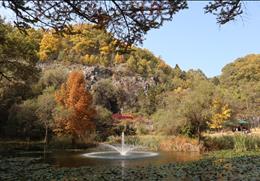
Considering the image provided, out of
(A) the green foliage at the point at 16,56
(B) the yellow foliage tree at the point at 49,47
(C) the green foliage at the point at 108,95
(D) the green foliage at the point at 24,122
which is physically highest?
(B) the yellow foliage tree at the point at 49,47

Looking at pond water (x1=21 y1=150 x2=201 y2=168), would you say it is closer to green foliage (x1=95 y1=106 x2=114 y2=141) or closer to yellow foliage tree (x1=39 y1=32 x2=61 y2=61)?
green foliage (x1=95 y1=106 x2=114 y2=141)

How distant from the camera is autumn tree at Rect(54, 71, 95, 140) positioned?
3098 centimetres

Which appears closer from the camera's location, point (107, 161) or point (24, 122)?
point (107, 161)

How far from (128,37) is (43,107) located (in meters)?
27.9

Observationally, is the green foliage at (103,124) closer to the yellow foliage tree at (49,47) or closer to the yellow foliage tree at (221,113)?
the yellow foliage tree at (221,113)

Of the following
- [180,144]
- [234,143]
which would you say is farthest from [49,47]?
[234,143]

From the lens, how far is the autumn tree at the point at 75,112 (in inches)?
1220

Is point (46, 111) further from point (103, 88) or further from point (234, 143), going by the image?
point (103, 88)

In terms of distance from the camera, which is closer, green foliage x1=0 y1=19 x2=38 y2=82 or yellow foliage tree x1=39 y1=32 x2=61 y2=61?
green foliage x1=0 y1=19 x2=38 y2=82

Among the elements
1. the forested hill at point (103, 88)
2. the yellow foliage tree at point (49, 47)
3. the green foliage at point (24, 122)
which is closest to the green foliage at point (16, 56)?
the forested hill at point (103, 88)

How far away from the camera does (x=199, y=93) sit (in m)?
28.8

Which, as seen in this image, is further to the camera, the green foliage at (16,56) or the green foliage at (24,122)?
the green foliage at (24,122)

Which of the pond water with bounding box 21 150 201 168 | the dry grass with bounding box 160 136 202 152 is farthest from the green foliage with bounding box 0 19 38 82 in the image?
the dry grass with bounding box 160 136 202 152

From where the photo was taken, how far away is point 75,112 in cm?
3122
